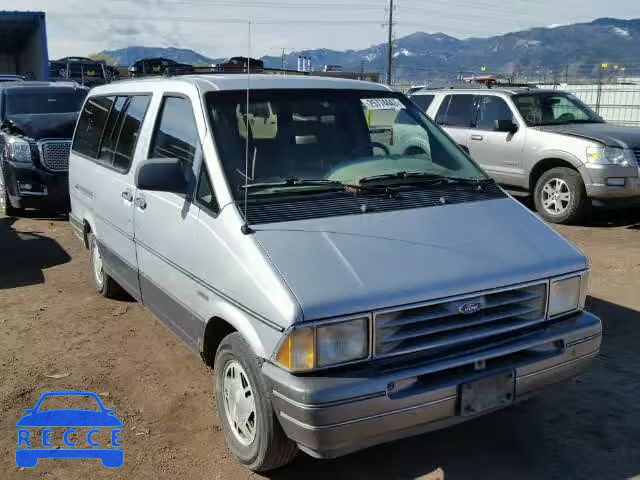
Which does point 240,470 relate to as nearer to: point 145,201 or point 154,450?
point 154,450

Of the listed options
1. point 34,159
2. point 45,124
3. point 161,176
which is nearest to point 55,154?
point 34,159

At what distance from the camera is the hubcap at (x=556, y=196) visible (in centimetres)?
868

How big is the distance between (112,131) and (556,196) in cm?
627

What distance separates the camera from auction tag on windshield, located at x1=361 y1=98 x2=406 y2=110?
431 centimetres

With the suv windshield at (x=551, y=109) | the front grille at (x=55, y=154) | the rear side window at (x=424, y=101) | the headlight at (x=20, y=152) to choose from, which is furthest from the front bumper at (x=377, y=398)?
the rear side window at (x=424, y=101)

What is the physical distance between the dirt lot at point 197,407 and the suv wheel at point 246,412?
0.20 metres

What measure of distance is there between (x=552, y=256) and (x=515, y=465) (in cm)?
110

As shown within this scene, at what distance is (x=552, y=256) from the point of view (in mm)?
3236

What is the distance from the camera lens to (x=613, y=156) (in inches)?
327

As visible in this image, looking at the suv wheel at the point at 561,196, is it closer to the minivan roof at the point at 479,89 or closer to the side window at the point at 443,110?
the minivan roof at the point at 479,89

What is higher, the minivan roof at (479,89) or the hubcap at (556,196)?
the minivan roof at (479,89)

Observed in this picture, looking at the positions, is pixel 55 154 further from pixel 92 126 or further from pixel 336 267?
pixel 336 267

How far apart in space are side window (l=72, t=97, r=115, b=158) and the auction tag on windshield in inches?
91.5

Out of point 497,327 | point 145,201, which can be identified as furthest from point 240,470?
point 145,201
